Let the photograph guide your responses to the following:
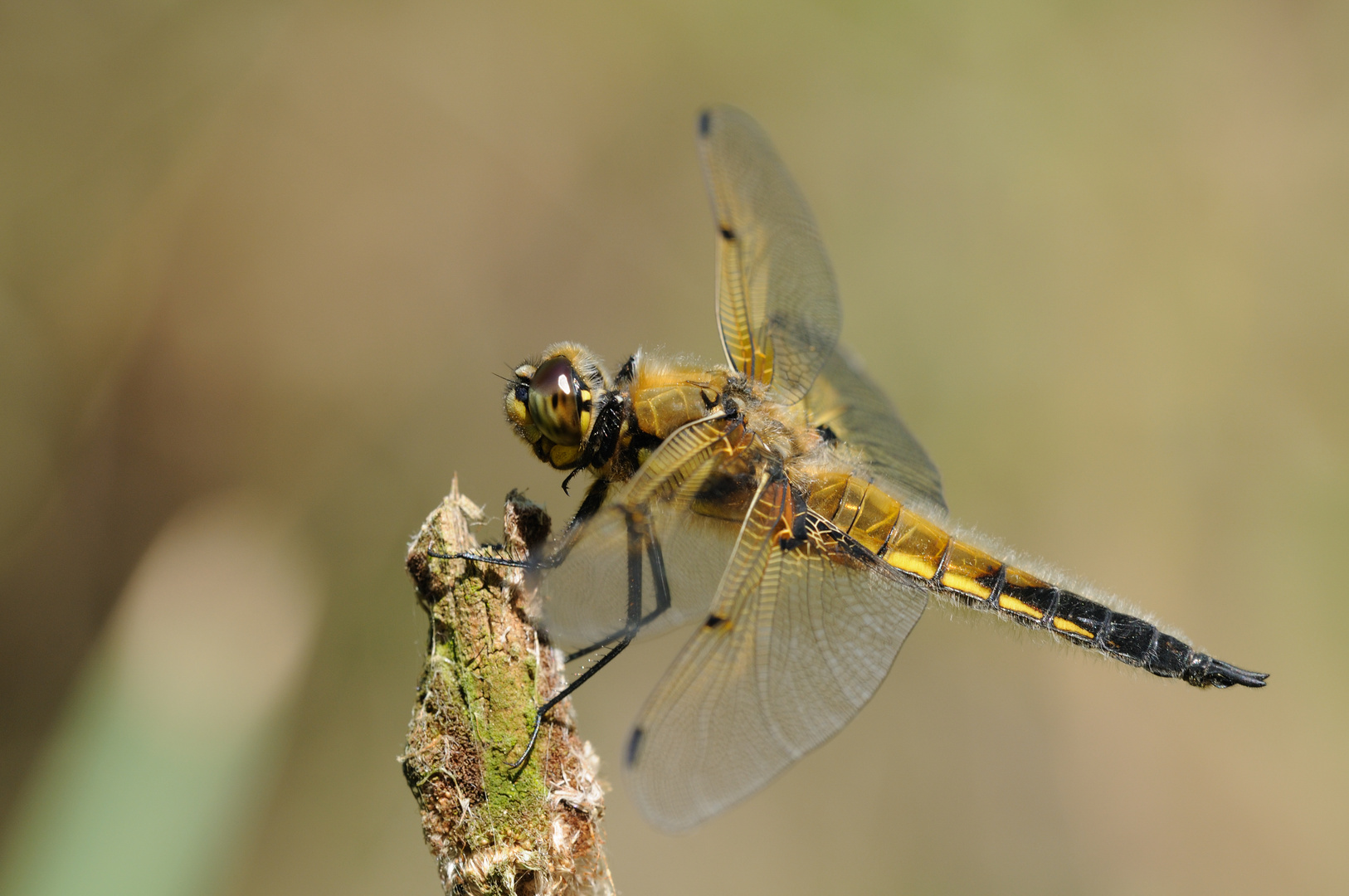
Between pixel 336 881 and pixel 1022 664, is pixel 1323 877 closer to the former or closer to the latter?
pixel 1022 664

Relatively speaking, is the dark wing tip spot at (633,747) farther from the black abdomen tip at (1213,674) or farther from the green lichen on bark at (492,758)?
the black abdomen tip at (1213,674)

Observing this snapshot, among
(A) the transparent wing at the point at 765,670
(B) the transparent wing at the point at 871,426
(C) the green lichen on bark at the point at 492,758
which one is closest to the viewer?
(C) the green lichen on bark at the point at 492,758

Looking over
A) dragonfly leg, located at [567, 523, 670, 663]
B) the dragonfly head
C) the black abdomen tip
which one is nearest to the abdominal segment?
the black abdomen tip

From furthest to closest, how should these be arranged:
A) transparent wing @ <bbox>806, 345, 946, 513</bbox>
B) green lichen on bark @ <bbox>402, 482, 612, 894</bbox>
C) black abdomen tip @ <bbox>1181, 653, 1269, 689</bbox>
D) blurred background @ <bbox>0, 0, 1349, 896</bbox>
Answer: blurred background @ <bbox>0, 0, 1349, 896</bbox> < transparent wing @ <bbox>806, 345, 946, 513</bbox> < black abdomen tip @ <bbox>1181, 653, 1269, 689</bbox> < green lichen on bark @ <bbox>402, 482, 612, 894</bbox>

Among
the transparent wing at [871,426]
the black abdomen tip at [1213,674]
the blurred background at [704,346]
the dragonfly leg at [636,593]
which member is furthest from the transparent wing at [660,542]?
the black abdomen tip at [1213,674]

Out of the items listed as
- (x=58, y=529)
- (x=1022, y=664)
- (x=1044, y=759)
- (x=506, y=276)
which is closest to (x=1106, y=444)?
(x=1022, y=664)

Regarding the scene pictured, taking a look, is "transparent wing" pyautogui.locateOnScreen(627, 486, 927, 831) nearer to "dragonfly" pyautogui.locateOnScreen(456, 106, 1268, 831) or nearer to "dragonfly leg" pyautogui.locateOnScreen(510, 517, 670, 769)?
"dragonfly" pyautogui.locateOnScreen(456, 106, 1268, 831)

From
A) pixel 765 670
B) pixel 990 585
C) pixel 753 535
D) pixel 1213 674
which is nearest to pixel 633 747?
pixel 765 670

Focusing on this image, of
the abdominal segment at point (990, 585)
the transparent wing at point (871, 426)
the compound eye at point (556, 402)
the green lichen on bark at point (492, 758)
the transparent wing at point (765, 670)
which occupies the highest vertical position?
the transparent wing at point (871, 426)
